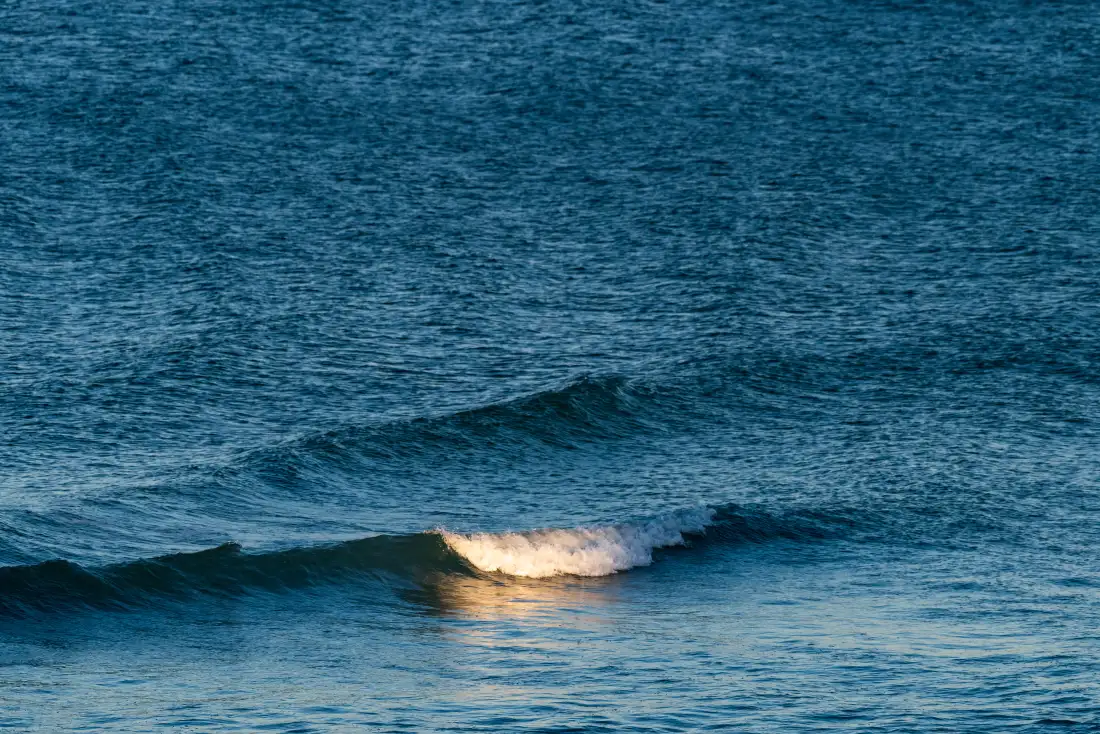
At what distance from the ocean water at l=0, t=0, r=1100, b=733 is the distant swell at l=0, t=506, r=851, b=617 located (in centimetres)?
10

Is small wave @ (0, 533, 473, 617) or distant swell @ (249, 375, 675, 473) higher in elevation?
distant swell @ (249, 375, 675, 473)

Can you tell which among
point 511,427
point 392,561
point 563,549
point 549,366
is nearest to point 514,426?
point 511,427

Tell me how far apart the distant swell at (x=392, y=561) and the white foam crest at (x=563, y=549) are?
0.02m

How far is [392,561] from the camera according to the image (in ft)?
94.4

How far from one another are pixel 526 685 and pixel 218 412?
19750 millimetres

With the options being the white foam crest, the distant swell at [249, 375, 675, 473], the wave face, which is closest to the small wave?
the white foam crest

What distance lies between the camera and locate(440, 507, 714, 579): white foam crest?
29.2 m

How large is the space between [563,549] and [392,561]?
3.42 m

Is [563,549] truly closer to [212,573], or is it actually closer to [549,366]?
[212,573]

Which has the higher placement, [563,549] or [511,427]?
[511,427]

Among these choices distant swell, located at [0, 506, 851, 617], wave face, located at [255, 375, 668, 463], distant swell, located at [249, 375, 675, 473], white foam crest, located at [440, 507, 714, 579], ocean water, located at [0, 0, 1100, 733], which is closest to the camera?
ocean water, located at [0, 0, 1100, 733]

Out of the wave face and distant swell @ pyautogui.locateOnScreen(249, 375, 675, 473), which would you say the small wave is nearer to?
distant swell @ pyautogui.locateOnScreen(249, 375, 675, 473)

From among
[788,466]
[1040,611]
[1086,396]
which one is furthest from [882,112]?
[1040,611]

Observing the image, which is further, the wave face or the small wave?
the wave face
